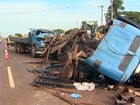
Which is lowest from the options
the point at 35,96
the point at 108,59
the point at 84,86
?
the point at 84,86

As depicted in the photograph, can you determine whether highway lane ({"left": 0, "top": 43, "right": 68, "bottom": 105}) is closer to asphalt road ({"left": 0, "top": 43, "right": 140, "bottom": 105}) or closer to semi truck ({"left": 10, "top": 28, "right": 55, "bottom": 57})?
asphalt road ({"left": 0, "top": 43, "right": 140, "bottom": 105})

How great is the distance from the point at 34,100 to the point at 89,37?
596cm

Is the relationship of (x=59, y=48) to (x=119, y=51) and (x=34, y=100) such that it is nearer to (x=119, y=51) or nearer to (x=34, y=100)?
(x=119, y=51)

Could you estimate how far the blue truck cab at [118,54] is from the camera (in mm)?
11312

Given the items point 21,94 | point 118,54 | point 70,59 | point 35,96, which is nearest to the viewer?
point 35,96

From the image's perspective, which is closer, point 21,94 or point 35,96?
point 35,96

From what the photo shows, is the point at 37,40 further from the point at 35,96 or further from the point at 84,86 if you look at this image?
the point at 35,96

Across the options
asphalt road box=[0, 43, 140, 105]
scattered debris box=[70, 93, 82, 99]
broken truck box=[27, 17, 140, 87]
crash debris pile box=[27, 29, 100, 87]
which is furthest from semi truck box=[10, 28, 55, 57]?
scattered debris box=[70, 93, 82, 99]

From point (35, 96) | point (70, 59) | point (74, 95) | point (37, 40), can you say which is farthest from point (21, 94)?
point (37, 40)

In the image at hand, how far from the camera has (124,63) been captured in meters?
11.3

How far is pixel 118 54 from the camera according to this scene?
11523 millimetres

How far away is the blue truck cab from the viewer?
37.1 feet

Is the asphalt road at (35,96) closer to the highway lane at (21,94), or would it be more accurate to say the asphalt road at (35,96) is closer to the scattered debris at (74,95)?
the highway lane at (21,94)

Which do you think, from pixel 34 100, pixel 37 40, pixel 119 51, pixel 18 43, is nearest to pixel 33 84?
pixel 34 100
